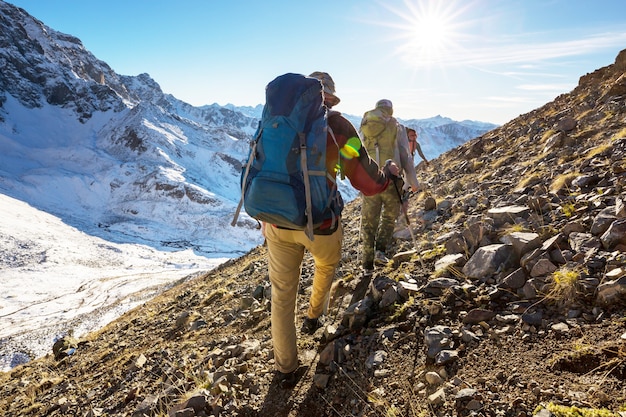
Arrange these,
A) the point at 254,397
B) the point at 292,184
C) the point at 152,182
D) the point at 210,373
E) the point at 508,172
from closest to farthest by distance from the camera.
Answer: the point at 292,184 < the point at 254,397 < the point at 210,373 < the point at 508,172 < the point at 152,182

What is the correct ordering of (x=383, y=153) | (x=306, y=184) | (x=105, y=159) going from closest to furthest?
(x=306, y=184) → (x=383, y=153) → (x=105, y=159)

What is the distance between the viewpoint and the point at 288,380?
10.8 feet

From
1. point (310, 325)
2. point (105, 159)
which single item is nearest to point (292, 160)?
point (310, 325)

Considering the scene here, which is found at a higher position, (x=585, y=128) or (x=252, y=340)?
(x=585, y=128)

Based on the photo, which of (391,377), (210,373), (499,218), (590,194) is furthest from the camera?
(499,218)

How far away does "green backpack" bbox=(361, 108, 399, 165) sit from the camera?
6.16 metres

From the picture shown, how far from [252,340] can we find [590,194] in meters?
4.99

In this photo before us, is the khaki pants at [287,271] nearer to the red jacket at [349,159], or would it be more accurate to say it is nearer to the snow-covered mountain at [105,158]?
the red jacket at [349,159]

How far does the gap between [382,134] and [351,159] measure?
3.35 meters

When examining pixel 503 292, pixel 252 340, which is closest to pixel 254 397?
pixel 252 340

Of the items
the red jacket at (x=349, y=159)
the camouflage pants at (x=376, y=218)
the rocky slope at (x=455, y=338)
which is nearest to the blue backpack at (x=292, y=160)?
the red jacket at (x=349, y=159)

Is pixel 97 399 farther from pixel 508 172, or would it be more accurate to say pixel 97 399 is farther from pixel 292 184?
pixel 508 172

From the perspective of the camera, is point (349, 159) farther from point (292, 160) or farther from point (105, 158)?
point (105, 158)

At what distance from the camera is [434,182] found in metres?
12.5
